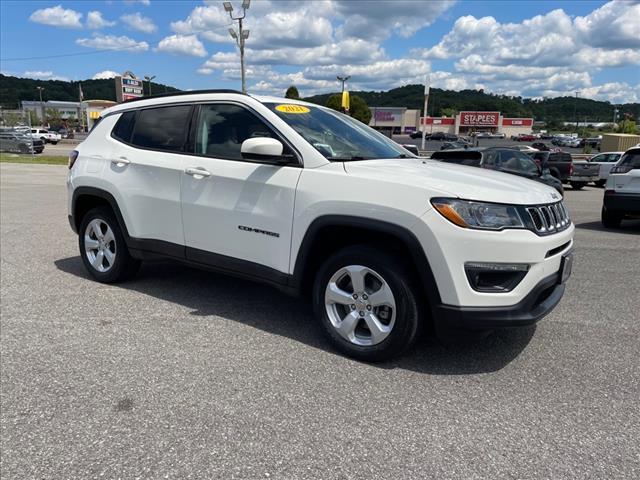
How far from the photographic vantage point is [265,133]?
3.99 meters

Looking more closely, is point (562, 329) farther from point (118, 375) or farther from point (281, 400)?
point (118, 375)

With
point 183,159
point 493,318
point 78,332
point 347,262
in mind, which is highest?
point 183,159

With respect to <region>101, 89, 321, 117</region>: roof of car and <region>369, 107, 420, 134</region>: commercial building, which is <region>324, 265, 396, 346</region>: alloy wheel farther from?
<region>369, 107, 420, 134</region>: commercial building

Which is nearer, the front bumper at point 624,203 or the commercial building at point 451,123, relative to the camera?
the front bumper at point 624,203

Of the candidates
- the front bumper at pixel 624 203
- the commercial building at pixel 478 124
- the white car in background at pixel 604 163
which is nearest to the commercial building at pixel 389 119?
the commercial building at pixel 478 124

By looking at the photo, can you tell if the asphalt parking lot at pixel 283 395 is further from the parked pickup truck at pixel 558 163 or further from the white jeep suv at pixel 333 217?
the parked pickup truck at pixel 558 163

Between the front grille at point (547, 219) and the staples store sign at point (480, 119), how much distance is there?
109906mm

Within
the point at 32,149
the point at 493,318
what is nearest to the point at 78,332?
the point at 493,318

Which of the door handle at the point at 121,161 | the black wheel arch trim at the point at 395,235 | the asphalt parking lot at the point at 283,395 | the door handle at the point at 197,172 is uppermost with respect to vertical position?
the door handle at the point at 121,161

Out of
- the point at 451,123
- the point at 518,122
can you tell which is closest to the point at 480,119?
the point at 451,123

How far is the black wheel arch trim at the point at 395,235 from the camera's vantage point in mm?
3184

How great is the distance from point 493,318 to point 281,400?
1.35 metres

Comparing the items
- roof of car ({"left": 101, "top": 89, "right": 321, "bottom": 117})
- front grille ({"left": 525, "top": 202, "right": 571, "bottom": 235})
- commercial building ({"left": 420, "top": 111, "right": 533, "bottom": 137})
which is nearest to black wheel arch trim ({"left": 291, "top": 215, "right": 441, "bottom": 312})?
front grille ({"left": 525, "top": 202, "right": 571, "bottom": 235})

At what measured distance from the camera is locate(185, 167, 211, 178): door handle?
420 centimetres
